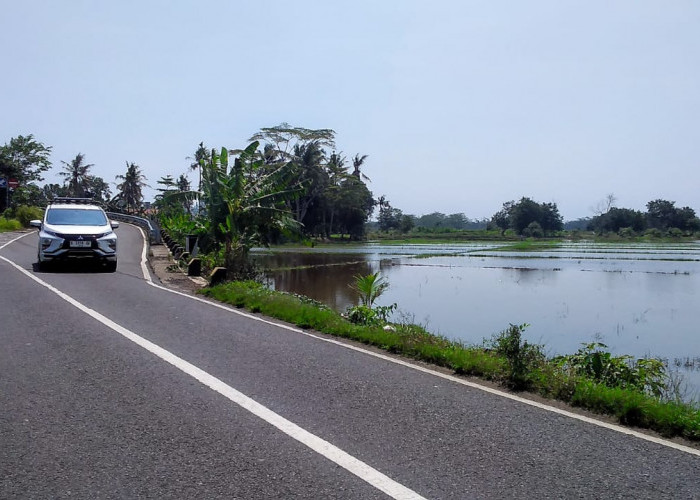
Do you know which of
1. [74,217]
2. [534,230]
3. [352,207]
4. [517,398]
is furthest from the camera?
[534,230]

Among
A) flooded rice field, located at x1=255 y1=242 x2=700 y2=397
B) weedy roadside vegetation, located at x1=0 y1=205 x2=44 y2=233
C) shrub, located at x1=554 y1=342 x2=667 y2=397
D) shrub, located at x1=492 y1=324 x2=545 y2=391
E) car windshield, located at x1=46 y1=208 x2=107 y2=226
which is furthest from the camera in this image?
weedy roadside vegetation, located at x1=0 y1=205 x2=44 y2=233

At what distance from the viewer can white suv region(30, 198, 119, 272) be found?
15.7 metres

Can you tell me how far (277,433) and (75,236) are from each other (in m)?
13.3

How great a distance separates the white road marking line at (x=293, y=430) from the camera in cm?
365

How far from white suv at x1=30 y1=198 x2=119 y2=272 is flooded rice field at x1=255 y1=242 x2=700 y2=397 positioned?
6528 mm

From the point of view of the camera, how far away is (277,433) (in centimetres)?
448

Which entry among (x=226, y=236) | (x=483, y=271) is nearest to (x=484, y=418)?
(x=226, y=236)

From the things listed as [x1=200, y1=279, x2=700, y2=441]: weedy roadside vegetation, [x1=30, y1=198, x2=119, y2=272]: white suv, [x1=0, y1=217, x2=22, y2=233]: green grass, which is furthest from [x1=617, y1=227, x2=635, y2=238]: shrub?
[x1=30, y1=198, x2=119, y2=272]: white suv

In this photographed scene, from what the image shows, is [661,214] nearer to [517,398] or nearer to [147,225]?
[147,225]

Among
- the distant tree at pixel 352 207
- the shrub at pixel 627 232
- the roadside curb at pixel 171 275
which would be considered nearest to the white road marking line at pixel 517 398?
the roadside curb at pixel 171 275

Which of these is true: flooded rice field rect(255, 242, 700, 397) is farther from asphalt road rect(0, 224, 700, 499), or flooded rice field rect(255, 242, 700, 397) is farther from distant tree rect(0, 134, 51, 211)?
distant tree rect(0, 134, 51, 211)

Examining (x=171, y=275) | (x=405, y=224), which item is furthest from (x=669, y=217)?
(x=171, y=275)

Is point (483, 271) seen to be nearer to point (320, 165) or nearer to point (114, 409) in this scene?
point (114, 409)

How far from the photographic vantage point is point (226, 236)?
17.4 metres
